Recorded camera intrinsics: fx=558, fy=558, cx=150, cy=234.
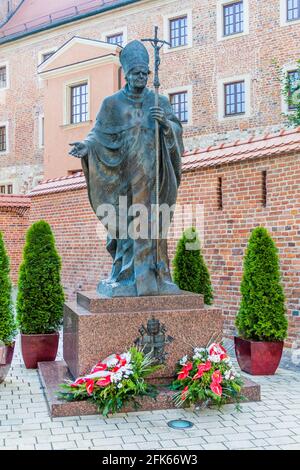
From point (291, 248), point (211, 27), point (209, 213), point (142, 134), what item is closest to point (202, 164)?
point (209, 213)

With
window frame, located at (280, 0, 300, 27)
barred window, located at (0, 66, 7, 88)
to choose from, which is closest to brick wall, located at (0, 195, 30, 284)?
window frame, located at (280, 0, 300, 27)

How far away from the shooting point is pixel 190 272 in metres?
7.42

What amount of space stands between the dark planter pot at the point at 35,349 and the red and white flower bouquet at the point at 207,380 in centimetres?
225

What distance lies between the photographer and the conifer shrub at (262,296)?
6.30 metres

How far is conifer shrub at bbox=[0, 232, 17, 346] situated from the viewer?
20.1 ft

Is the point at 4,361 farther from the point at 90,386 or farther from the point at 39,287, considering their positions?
the point at 90,386

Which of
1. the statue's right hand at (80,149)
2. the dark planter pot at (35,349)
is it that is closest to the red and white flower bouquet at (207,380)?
the statue's right hand at (80,149)

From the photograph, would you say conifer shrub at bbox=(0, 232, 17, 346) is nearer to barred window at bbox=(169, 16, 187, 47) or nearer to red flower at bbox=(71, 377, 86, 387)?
red flower at bbox=(71, 377, 86, 387)

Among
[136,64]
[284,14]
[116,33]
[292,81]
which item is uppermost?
[116,33]

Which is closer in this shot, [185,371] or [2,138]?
[185,371]

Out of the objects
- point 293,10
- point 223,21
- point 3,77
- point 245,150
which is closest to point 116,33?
point 223,21

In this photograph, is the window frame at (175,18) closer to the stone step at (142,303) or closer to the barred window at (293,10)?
the barred window at (293,10)

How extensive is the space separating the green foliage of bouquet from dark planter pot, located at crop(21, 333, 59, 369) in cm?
195

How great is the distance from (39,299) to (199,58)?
54.9 ft
